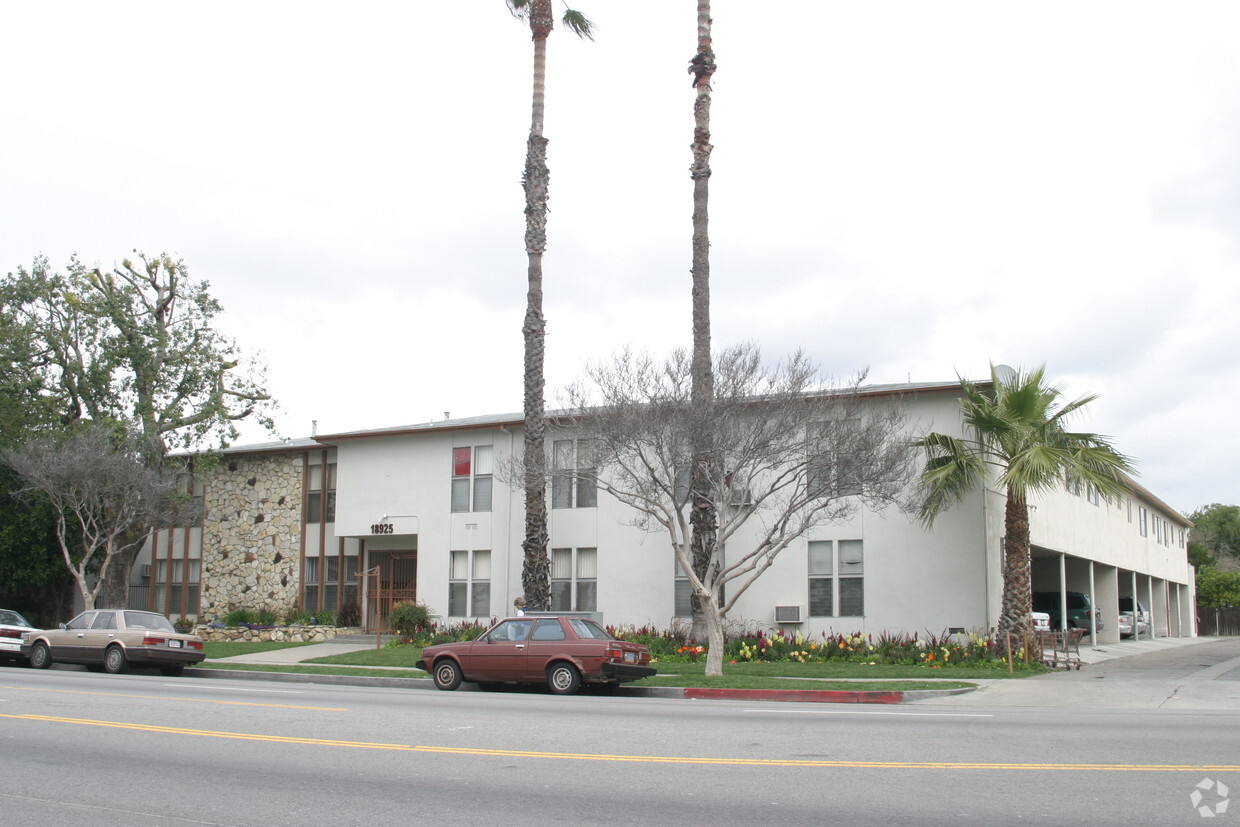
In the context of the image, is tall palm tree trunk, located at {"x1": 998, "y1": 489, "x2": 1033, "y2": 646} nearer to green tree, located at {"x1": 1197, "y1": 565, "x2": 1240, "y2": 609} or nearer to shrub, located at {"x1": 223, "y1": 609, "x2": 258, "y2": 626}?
shrub, located at {"x1": 223, "y1": 609, "x2": 258, "y2": 626}

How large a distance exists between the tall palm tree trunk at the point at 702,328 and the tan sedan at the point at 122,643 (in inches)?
428

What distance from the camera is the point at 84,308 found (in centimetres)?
3300

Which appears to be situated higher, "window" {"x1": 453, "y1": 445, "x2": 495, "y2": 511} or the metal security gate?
"window" {"x1": 453, "y1": 445, "x2": 495, "y2": 511}

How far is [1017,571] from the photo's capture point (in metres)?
22.2

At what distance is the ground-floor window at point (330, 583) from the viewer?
3334 cm

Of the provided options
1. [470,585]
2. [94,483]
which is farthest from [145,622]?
[470,585]

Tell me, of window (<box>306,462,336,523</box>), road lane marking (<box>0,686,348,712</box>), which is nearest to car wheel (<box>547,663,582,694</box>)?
road lane marking (<box>0,686,348,712</box>)

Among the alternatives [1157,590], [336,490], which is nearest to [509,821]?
[336,490]

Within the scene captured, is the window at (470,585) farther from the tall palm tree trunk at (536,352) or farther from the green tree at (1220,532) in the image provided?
the green tree at (1220,532)

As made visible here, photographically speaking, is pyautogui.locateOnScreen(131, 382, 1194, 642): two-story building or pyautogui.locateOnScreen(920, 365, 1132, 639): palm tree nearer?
pyautogui.locateOnScreen(920, 365, 1132, 639): palm tree

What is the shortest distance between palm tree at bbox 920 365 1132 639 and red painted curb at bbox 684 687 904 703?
20.5 feet

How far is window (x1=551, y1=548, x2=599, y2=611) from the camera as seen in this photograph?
28344 mm

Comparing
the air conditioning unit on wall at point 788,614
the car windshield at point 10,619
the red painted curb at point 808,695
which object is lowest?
the red painted curb at point 808,695

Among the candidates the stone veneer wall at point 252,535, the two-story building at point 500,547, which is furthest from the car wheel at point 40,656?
the stone veneer wall at point 252,535
